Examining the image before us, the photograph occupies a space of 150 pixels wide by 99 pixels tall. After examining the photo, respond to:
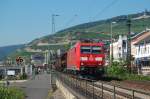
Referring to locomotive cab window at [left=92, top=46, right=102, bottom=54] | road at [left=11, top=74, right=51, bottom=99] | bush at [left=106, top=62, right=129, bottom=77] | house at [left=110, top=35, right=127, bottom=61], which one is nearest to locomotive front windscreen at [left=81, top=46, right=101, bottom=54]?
locomotive cab window at [left=92, top=46, right=102, bottom=54]

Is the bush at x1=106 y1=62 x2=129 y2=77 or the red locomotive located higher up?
the red locomotive

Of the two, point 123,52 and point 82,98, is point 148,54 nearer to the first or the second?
point 123,52

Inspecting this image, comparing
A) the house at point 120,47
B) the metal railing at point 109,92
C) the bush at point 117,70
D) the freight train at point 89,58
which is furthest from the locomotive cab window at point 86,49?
the house at point 120,47

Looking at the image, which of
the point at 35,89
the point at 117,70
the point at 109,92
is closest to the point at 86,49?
the point at 35,89

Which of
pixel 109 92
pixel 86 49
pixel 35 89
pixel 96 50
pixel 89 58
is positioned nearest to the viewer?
pixel 109 92

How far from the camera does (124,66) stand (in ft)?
262

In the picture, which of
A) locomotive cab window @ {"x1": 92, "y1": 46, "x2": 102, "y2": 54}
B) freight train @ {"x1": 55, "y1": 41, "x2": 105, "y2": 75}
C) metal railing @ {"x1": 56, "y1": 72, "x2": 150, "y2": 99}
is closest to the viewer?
metal railing @ {"x1": 56, "y1": 72, "x2": 150, "y2": 99}

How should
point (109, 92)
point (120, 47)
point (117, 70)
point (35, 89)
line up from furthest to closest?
1. point (120, 47)
2. point (117, 70)
3. point (35, 89)
4. point (109, 92)

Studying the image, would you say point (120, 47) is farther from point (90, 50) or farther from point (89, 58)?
point (89, 58)

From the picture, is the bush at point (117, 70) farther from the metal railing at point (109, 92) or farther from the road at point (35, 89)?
the metal railing at point (109, 92)

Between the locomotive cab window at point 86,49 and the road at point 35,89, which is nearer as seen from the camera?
the locomotive cab window at point 86,49

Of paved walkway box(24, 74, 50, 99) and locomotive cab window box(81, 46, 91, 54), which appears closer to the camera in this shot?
locomotive cab window box(81, 46, 91, 54)

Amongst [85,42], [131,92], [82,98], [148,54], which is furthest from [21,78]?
[131,92]

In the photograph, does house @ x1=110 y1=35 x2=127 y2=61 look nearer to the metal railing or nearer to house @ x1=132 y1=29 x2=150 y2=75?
house @ x1=132 y1=29 x2=150 y2=75
